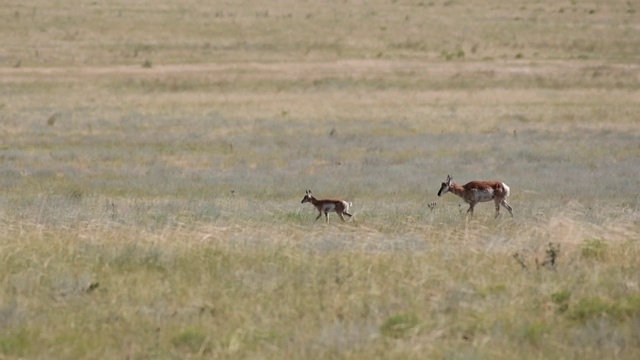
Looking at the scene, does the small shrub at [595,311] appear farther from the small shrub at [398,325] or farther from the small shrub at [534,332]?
the small shrub at [398,325]

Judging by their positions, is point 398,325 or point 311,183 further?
point 311,183

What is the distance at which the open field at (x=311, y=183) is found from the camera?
25.3 ft

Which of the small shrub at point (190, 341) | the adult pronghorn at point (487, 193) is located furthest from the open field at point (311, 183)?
the adult pronghorn at point (487, 193)

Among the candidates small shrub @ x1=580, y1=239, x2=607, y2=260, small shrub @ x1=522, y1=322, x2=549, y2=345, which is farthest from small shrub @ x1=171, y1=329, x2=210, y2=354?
small shrub @ x1=580, y1=239, x2=607, y2=260

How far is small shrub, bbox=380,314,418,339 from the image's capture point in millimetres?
7559

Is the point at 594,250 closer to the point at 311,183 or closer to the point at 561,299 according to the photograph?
the point at 561,299

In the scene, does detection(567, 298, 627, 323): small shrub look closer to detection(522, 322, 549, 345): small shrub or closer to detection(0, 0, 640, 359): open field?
detection(0, 0, 640, 359): open field

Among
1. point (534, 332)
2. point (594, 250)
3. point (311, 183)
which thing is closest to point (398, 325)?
point (534, 332)

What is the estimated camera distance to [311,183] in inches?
920

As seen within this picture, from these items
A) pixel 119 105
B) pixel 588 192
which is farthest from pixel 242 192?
pixel 119 105

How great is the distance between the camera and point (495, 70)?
5191 centimetres

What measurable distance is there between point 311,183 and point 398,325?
1579cm

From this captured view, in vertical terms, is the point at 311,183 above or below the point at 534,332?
below

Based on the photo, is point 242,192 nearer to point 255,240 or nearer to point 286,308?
point 255,240
